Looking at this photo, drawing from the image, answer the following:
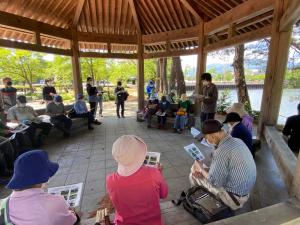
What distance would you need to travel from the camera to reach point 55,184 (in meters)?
3.16

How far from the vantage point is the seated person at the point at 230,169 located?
1.83m

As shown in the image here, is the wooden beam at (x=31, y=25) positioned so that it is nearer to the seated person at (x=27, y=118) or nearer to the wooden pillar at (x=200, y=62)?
the seated person at (x=27, y=118)

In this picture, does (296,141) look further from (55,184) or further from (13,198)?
(55,184)

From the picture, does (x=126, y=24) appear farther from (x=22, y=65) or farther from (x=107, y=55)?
(x=22, y=65)

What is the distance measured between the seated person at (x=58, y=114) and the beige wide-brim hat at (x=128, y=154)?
15.1 ft

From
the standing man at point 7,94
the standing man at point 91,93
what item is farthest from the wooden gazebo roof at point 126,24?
the standing man at point 91,93

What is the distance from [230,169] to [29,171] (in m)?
1.71

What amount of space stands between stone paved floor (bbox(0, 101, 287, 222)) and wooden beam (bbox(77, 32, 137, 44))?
3.46 m

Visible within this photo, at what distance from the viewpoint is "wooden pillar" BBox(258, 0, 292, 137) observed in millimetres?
3562

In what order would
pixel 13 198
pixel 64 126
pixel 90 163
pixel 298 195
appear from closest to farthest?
pixel 13 198, pixel 298 195, pixel 90 163, pixel 64 126

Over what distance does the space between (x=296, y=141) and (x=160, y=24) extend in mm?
5964

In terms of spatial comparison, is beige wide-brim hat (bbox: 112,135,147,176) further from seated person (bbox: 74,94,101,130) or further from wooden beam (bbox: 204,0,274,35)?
seated person (bbox: 74,94,101,130)

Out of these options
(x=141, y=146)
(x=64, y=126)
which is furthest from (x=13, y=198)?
(x=64, y=126)

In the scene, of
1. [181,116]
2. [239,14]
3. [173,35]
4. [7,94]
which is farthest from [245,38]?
[7,94]
